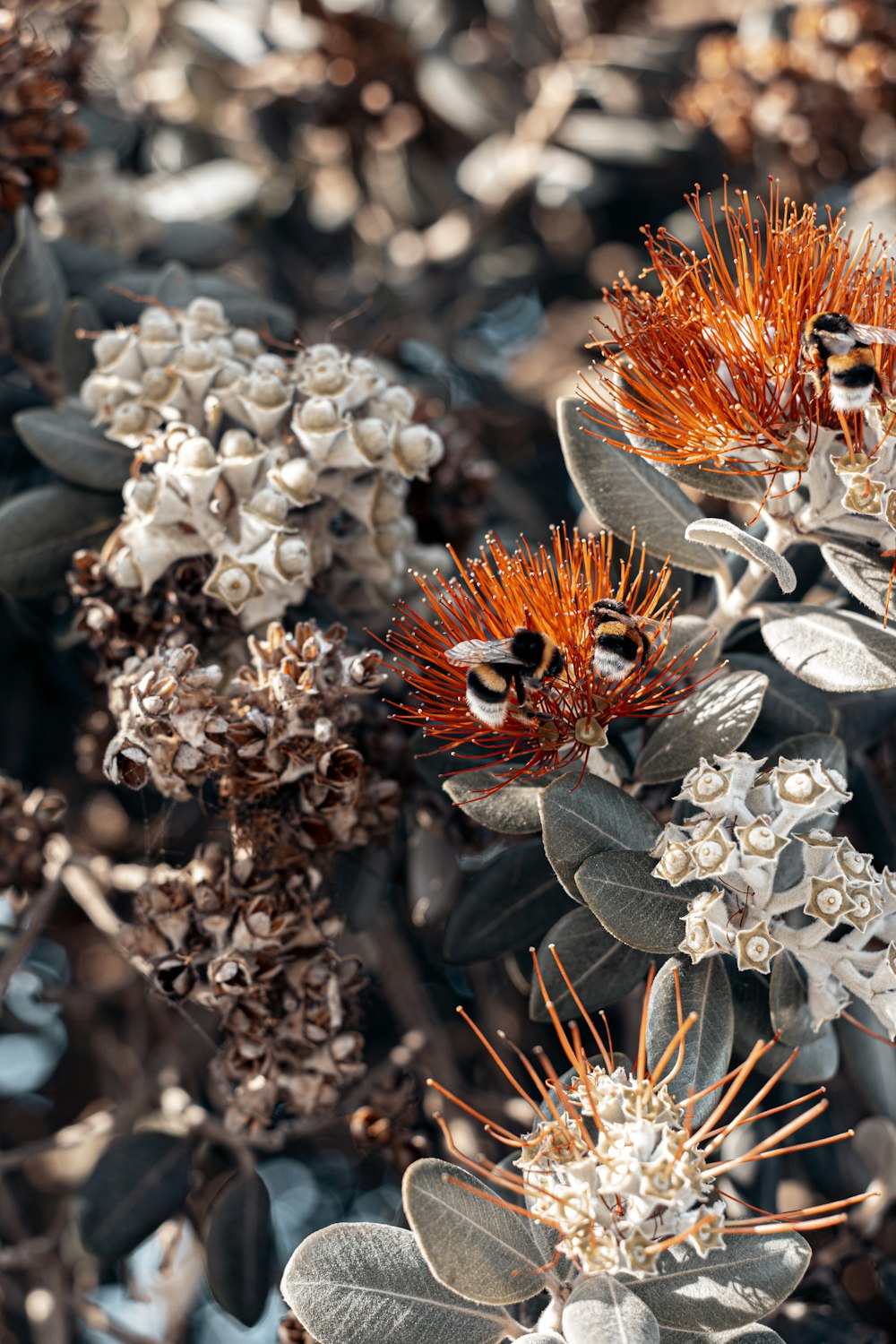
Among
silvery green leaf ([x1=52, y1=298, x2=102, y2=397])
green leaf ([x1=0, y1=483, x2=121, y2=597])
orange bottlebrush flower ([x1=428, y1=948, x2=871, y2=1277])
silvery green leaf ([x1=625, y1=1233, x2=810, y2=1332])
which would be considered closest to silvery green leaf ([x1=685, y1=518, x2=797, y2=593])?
orange bottlebrush flower ([x1=428, y1=948, x2=871, y2=1277])

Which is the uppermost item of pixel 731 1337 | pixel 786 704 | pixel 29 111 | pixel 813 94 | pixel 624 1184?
pixel 29 111

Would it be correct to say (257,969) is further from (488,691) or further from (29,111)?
(29,111)

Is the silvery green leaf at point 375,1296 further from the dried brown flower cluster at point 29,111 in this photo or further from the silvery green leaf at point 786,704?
the dried brown flower cluster at point 29,111

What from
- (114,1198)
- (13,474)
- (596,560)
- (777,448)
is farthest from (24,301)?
(114,1198)

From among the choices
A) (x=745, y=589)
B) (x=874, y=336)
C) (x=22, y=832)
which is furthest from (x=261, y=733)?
(x=874, y=336)

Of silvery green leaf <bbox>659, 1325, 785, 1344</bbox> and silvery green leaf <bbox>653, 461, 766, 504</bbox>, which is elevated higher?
silvery green leaf <bbox>653, 461, 766, 504</bbox>

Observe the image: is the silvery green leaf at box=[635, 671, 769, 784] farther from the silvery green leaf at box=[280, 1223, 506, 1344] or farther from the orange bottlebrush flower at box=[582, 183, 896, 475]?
the silvery green leaf at box=[280, 1223, 506, 1344]
